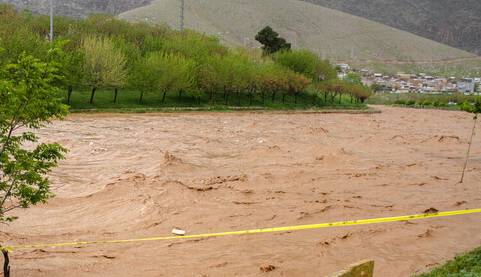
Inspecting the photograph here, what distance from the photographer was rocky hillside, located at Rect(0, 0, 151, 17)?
5969 inches

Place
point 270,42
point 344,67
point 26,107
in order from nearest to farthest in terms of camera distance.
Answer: point 26,107
point 270,42
point 344,67

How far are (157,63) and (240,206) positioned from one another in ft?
150

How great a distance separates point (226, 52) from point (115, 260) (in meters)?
74.0

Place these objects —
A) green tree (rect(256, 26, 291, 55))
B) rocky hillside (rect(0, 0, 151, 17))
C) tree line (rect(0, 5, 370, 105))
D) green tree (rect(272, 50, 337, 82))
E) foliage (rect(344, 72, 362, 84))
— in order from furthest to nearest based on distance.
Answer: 1. rocky hillside (rect(0, 0, 151, 17))
2. foliage (rect(344, 72, 362, 84))
3. green tree (rect(256, 26, 291, 55))
4. green tree (rect(272, 50, 337, 82))
5. tree line (rect(0, 5, 370, 105))

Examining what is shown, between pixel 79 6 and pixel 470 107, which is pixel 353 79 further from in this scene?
pixel 470 107

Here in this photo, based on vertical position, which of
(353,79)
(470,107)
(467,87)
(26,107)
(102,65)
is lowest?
(26,107)

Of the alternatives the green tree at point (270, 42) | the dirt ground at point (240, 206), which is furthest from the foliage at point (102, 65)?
the green tree at point (270, 42)

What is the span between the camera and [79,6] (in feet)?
552

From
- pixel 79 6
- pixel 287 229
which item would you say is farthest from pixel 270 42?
pixel 287 229

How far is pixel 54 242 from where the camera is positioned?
13242 millimetres

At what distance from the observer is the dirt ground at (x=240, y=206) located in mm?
12445

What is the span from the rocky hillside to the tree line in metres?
76.0

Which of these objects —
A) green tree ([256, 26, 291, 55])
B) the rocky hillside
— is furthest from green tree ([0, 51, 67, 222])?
the rocky hillside

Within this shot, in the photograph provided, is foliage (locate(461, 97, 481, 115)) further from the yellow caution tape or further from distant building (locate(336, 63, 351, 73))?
distant building (locate(336, 63, 351, 73))
